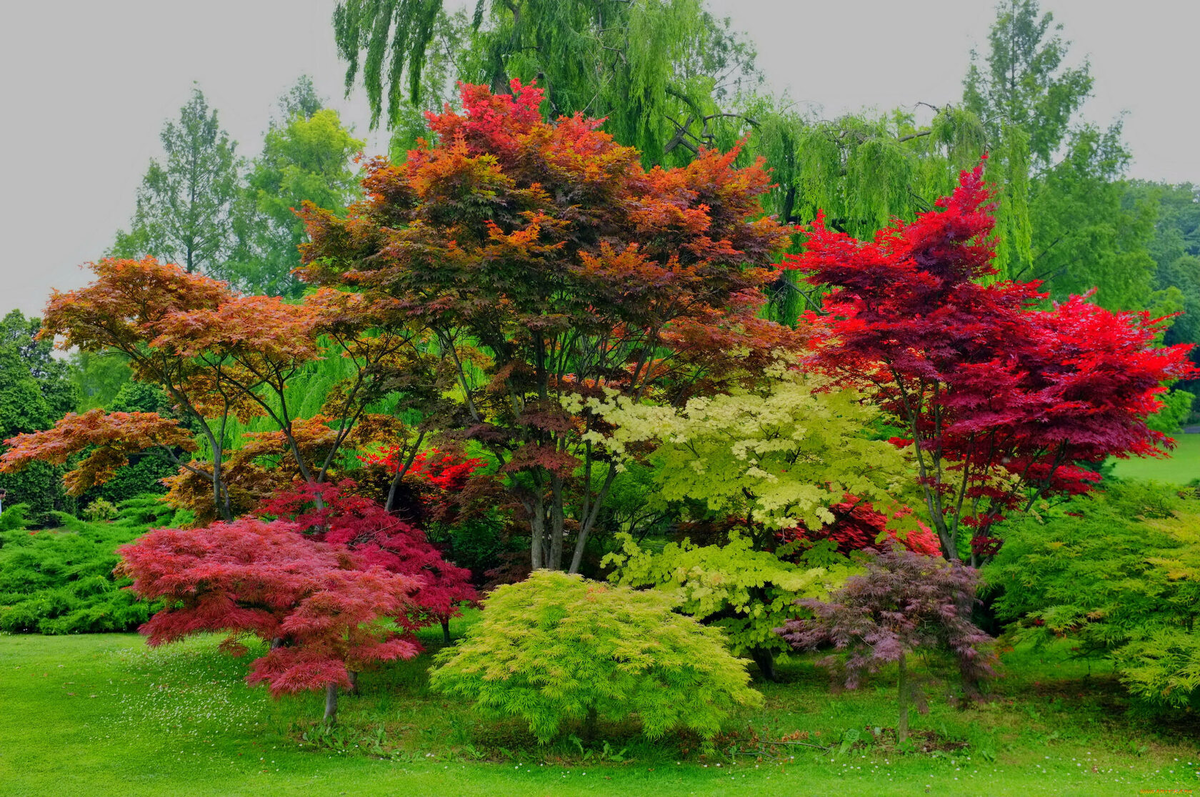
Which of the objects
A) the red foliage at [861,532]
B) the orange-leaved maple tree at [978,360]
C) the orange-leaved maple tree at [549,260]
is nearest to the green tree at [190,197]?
the orange-leaved maple tree at [549,260]

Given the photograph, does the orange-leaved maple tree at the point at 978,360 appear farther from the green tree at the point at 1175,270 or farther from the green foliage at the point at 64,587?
the green tree at the point at 1175,270

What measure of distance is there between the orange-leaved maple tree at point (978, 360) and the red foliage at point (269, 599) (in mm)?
4382

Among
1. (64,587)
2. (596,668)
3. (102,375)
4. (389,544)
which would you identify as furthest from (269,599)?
(102,375)

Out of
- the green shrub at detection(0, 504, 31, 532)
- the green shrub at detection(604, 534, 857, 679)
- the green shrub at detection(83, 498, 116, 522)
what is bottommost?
the green shrub at detection(604, 534, 857, 679)

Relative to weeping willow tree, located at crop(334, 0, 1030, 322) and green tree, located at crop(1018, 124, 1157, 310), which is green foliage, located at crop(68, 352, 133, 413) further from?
green tree, located at crop(1018, 124, 1157, 310)

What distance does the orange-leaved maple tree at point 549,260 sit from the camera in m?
6.95

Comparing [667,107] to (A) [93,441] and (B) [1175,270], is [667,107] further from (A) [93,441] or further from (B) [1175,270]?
(B) [1175,270]

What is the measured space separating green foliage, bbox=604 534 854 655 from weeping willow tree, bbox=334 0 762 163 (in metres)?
5.55

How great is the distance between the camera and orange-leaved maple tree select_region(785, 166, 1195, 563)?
21.1 feet

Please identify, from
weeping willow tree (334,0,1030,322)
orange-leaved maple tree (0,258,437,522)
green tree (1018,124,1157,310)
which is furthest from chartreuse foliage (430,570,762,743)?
green tree (1018,124,1157,310)

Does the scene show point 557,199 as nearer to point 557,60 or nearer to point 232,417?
point 557,60

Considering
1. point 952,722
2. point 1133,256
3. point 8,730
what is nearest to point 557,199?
point 952,722

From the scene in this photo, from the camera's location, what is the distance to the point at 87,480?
8.52m

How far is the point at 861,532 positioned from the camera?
26.9 feet
